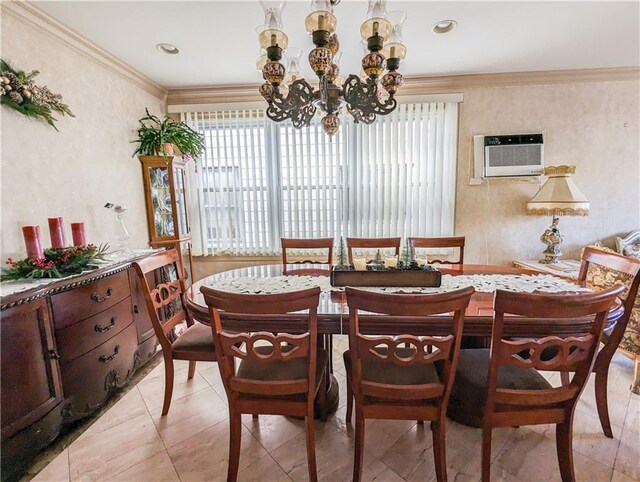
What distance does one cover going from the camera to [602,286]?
192cm

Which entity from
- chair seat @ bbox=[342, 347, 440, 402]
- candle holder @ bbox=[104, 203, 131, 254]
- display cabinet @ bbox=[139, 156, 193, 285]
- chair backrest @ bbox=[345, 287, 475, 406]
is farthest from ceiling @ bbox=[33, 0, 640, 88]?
chair seat @ bbox=[342, 347, 440, 402]

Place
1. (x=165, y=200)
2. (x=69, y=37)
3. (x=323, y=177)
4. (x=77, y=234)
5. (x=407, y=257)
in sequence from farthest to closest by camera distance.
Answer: (x=323, y=177), (x=165, y=200), (x=69, y=37), (x=77, y=234), (x=407, y=257)

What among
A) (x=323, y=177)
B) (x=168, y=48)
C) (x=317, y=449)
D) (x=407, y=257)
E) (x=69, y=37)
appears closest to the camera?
(x=317, y=449)

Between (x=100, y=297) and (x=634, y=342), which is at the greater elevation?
(x=100, y=297)

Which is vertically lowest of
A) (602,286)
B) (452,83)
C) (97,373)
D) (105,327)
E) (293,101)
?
(97,373)

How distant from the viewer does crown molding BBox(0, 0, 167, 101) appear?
1.80 m

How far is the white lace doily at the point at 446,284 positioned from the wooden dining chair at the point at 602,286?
223 millimetres

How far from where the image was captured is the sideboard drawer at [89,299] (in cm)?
158

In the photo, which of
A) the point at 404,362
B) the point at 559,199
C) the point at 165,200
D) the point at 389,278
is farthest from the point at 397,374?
the point at 165,200

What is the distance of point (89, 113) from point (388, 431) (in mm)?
3151

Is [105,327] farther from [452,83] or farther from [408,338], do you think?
[452,83]

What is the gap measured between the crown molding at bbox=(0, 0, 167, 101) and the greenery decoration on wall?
1.02 feet

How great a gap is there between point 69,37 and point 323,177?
2346 mm

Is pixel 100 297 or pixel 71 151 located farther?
pixel 71 151
